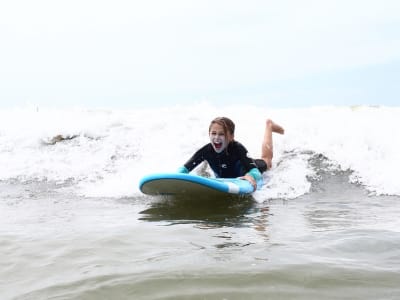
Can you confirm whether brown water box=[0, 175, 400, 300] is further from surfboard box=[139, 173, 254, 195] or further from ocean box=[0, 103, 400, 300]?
surfboard box=[139, 173, 254, 195]

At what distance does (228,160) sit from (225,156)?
64 mm

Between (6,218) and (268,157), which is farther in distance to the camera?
(268,157)

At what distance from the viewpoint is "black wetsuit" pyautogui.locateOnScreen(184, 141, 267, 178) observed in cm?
598

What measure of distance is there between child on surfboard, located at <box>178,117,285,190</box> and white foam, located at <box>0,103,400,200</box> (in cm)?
33

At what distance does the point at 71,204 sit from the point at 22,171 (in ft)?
9.55

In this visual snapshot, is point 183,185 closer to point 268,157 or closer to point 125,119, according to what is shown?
point 268,157

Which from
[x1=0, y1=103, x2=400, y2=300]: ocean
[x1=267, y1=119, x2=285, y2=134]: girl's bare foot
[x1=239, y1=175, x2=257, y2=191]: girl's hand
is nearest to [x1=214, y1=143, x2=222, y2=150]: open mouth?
[x1=239, y1=175, x2=257, y2=191]: girl's hand

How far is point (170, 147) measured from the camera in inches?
341

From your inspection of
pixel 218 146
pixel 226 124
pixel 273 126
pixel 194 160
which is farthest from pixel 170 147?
pixel 226 124

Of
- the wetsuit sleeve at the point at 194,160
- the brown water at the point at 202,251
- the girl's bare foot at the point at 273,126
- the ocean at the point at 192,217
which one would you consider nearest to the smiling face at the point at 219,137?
the wetsuit sleeve at the point at 194,160

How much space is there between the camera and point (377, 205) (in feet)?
16.7

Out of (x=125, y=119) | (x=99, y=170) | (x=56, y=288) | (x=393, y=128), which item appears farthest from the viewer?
(x=125, y=119)

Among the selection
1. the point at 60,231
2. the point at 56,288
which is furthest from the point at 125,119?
the point at 56,288

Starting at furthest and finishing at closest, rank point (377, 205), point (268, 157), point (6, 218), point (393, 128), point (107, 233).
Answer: point (393, 128) < point (268, 157) < point (377, 205) < point (6, 218) < point (107, 233)
